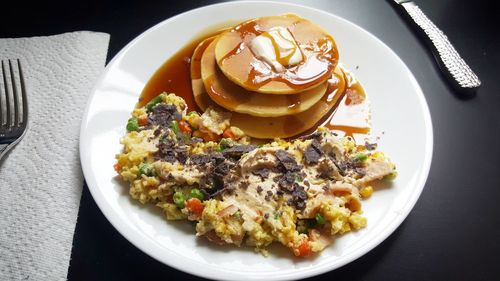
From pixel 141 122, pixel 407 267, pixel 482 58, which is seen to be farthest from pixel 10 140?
pixel 482 58

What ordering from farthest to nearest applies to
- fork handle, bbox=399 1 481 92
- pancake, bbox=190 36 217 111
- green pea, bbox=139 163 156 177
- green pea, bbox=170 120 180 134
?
fork handle, bbox=399 1 481 92 < pancake, bbox=190 36 217 111 < green pea, bbox=170 120 180 134 < green pea, bbox=139 163 156 177

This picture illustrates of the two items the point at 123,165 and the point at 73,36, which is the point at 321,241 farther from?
the point at 73,36

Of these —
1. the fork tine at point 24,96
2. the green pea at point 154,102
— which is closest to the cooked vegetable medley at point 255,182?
the green pea at point 154,102

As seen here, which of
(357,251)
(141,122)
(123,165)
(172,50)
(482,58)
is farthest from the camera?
(482,58)

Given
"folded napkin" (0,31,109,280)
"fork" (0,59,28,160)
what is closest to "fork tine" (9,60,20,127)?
"fork" (0,59,28,160)

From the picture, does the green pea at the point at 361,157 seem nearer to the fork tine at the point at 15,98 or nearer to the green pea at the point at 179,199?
the green pea at the point at 179,199

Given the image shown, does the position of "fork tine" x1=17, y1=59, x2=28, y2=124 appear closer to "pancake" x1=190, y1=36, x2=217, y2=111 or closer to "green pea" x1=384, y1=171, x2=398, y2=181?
"pancake" x1=190, y1=36, x2=217, y2=111

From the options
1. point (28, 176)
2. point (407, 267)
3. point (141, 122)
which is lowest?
point (407, 267)
